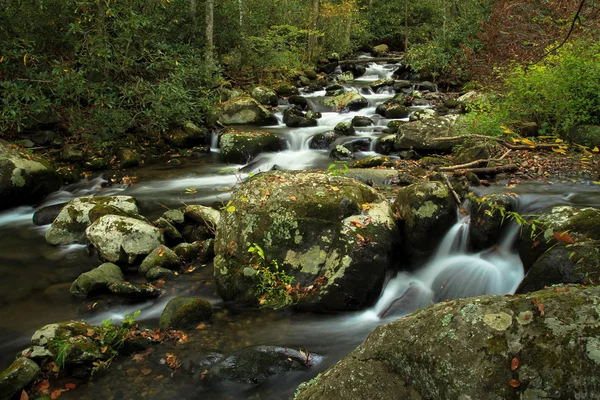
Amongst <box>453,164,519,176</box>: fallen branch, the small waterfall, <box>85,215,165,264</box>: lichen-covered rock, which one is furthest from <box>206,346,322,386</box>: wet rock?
<box>453,164,519,176</box>: fallen branch

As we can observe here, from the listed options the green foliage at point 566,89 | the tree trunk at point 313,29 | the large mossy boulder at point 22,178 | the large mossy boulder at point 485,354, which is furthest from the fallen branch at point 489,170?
the tree trunk at point 313,29

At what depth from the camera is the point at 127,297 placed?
5773 millimetres

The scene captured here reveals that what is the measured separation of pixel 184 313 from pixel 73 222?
4.01m

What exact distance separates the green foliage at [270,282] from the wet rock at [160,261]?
1.83 meters

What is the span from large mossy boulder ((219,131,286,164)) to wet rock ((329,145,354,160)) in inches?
69.3

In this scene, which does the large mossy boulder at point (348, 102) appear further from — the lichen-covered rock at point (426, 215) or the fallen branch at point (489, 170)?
the lichen-covered rock at point (426, 215)

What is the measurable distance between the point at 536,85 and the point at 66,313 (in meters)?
8.70

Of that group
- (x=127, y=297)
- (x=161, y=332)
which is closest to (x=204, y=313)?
(x=161, y=332)

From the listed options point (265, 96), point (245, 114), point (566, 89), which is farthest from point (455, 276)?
point (265, 96)

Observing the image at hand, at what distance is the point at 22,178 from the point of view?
933cm

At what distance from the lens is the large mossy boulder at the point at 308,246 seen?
5223 millimetres

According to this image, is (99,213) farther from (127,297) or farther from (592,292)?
(592,292)

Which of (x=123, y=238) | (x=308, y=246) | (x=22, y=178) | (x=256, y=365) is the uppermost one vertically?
(x=22, y=178)

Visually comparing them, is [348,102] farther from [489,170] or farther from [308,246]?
[308,246]
